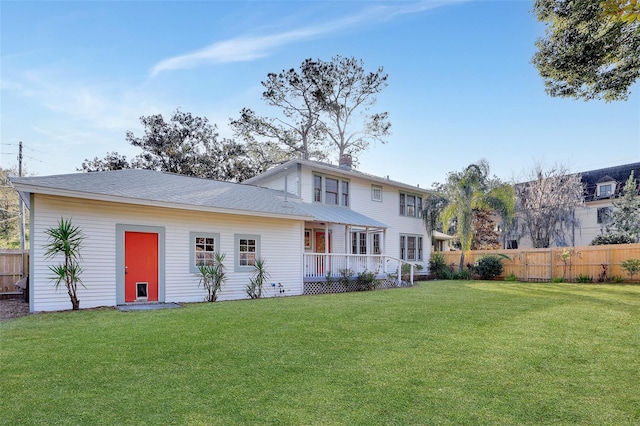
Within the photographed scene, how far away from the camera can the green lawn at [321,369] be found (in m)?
3.29

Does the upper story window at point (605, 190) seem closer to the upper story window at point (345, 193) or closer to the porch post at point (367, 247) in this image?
the porch post at point (367, 247)

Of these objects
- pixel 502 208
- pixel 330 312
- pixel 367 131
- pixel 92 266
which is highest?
pixel 367 131

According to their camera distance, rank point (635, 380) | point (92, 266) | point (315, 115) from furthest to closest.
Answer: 1. point (315, 115)
2. point (92, 266)
3. point (635, 380)

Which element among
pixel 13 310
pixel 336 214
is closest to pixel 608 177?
pixel 336 214

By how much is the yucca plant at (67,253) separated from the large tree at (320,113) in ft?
67.3

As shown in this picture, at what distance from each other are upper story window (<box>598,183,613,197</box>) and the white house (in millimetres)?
22020

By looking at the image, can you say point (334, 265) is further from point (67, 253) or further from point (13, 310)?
point (13, 310)

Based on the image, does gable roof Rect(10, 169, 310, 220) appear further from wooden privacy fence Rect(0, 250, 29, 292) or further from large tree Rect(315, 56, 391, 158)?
large tree Rect(315, 56, 391, 158)

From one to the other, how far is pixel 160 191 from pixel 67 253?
3.20 meters

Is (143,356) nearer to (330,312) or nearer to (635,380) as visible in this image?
(330,312)

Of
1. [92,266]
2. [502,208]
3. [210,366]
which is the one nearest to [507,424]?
[210,366]

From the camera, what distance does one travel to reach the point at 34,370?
4.40m

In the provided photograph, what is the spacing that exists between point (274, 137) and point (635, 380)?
2876cm

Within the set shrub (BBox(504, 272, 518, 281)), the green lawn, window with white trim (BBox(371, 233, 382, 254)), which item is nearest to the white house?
the green lawn
